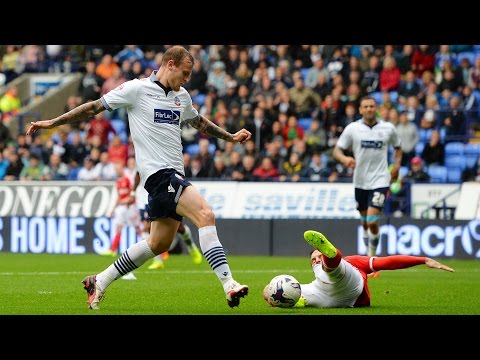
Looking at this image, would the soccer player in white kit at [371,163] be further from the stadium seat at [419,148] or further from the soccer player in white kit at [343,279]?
the stadium seat at [419,148]

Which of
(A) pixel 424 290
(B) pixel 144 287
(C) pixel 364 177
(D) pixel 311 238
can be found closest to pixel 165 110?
(D) pixel 311 238

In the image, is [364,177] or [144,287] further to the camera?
[364,177]

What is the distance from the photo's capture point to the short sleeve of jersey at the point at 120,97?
10.2 metres

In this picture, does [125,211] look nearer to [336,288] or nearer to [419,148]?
[419,148]

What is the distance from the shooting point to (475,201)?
70.1 ft

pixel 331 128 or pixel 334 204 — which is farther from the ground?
pixel 331 128

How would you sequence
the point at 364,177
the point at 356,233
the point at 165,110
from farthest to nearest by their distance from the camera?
the point at 356,233 < the point at 364,177 < the point at 165,110

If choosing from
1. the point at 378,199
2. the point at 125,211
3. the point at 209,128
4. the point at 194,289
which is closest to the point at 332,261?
the point at 209,128

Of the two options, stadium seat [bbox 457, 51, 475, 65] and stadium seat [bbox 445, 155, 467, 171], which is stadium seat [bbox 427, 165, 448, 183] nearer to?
stadium seat [bbox 445, 155, 467, 171]

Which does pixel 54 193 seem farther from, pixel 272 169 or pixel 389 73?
pixel 389 73

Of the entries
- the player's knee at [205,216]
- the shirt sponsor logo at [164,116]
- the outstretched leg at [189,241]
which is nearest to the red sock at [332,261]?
the player's knee at [205,216]
